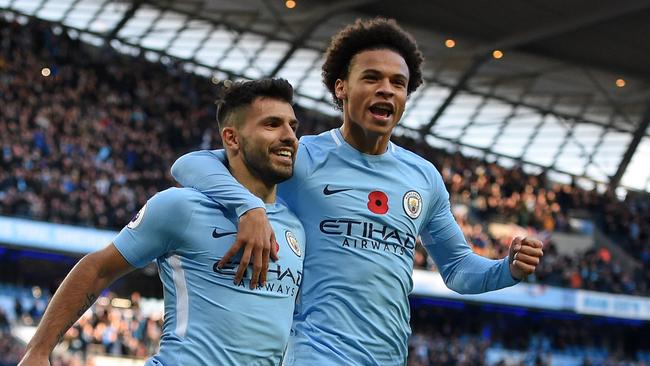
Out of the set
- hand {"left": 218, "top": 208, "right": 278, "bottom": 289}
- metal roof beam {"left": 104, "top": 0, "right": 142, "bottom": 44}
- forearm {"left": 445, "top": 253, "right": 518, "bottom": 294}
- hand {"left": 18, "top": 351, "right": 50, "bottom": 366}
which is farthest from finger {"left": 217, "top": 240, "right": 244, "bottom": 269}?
metal roof beam {"left": 104, "top": 0, "right": 142, "bottom": 44}

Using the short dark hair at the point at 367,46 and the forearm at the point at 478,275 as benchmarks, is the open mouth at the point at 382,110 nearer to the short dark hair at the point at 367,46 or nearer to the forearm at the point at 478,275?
the short dark hair at the point at 367,46

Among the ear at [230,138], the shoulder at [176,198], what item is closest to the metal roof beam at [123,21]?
the ear at [230,138]

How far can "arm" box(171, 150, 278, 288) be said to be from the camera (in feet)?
12.7

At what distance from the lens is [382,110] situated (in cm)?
462

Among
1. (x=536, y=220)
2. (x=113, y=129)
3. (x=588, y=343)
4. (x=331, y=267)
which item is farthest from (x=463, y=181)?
(x=331, y=267)

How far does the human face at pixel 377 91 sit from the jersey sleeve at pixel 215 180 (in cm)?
63

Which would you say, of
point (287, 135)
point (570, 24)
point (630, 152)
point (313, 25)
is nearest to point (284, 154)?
point (287, 135)

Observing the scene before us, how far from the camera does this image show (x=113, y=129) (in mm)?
26719

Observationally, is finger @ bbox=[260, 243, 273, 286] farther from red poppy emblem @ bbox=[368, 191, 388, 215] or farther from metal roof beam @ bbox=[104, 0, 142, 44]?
metal roof beam @ bbox=[104, 0, 142, 44]

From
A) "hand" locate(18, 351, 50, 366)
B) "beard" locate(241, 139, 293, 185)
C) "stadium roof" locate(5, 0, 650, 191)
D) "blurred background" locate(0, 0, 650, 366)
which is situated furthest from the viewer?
"stadium roof" locate(5, 0, 650, 191)

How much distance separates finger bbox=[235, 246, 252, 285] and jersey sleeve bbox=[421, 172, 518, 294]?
1.24 m

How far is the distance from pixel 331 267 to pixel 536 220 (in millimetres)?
29920

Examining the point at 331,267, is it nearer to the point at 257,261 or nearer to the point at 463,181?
the point at 257,261

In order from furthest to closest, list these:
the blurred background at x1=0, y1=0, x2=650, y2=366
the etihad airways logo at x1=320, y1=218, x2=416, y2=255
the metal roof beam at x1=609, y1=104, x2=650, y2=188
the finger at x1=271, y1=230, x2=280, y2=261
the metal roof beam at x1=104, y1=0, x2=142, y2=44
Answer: the metal roof beam at x1=609, y1=104, x2=650, y2=188 → the metal roof beam at x1=104, y1=0, x2=142, y2=44 → the blurred background at x1=0, y1=0, x2=650, y2=366 → the etihad airways logo at x1=320, y1=218, x2=416, y2=255 → the finger at x1=271, y1=230, x2=280, y2=261
